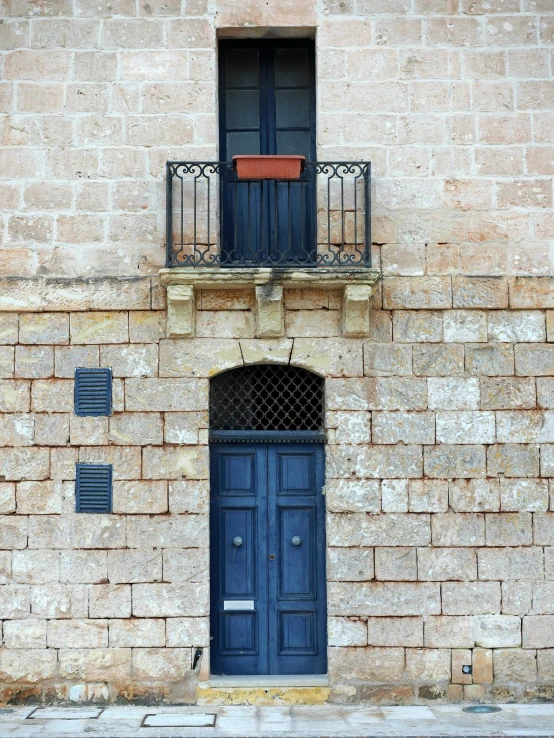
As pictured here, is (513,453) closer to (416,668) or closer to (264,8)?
(416,668)

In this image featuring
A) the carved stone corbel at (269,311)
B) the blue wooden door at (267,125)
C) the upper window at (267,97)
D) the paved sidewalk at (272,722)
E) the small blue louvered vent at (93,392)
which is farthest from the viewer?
the upper window at (267,97)

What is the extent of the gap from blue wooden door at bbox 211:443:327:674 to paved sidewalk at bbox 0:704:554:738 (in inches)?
19.9

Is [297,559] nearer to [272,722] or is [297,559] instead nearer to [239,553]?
[239,553]

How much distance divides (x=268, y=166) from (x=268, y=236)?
0.68 metres

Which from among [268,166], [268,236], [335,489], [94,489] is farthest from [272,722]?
[268,166]

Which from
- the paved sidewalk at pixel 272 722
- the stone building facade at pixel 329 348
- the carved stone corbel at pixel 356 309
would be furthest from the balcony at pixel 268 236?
the paved sidewalk at pixel 272 722

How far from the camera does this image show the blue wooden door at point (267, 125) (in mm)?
7902

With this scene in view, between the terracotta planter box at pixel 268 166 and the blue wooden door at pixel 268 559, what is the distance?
87.9 inches

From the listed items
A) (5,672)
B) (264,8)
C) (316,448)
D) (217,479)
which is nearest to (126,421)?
(217,479)

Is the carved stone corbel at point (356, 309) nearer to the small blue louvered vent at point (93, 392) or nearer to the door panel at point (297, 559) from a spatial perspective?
the door panel at point (297, 559)

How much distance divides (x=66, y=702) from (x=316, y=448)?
114 inches

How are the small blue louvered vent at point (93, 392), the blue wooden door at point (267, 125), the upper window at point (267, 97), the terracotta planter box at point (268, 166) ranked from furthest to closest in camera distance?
1. the upper window at point (267, 97)
2. the blue wooden door at point (267, 125)
3. the small blue louvered vent at point (93, 392)
4. the terracotta planter box at point (268, 166)

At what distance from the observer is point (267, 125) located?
8.07m

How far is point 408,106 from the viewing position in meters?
7.75
